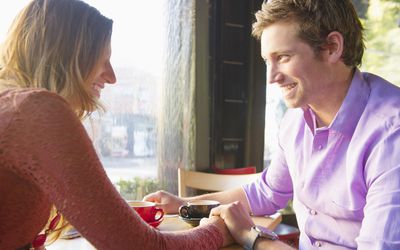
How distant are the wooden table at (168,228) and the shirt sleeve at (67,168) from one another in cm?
29

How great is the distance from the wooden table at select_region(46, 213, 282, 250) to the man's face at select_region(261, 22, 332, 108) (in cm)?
42

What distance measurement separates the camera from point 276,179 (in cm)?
161

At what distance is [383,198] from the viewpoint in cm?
100

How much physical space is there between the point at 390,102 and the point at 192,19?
70.3 inches


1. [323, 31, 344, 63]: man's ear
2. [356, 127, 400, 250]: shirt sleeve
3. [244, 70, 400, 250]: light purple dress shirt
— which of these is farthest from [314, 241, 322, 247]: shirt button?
[323, 31, 344, 63]: man's ear

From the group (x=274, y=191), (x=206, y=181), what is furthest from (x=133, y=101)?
(x=274, y=191)

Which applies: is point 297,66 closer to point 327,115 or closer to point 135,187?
point 327,115

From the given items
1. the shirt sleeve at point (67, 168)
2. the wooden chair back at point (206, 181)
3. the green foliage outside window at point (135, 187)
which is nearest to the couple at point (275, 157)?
the shirt sleeve at point (67, 168)

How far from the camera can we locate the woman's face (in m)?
1.05

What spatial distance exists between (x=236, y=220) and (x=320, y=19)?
643 millimetres

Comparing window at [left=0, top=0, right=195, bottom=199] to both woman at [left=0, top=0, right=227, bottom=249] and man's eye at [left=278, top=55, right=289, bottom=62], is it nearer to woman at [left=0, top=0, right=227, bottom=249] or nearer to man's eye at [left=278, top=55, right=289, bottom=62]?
man's eye at [left=278, top=55, right=289, bottom=62]

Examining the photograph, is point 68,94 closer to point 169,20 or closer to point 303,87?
point 303,87

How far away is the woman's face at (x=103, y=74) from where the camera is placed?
1053 mm

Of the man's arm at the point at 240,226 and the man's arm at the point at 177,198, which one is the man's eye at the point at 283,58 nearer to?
the man's arm at the point at 240,226
